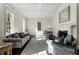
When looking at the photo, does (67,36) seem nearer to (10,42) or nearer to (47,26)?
(47,26)

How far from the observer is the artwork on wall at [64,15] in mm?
2519

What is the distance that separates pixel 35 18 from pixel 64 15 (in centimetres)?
70

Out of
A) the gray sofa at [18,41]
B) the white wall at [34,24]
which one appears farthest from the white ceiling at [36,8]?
the gray sofa at [18,41]

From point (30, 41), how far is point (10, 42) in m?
0.45

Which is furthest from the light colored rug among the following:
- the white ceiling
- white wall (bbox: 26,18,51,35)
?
the white ceiling

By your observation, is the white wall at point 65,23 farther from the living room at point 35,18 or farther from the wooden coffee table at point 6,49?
the wooden coffee table at point 6,49

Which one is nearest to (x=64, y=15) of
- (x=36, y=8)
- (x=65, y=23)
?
(x=65, y=23)

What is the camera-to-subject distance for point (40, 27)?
105 inches

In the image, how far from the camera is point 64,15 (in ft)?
8.68

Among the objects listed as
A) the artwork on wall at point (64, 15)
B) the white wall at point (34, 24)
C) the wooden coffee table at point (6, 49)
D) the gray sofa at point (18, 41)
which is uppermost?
the artwork on wall at point (64, 15)

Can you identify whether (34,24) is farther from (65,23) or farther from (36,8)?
(65,23)

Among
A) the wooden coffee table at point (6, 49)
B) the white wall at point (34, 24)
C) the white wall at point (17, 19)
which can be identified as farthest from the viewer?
the white wall at point (34, 24)

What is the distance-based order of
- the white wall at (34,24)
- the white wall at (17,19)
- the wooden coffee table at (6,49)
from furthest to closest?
the white wall at (34,24) → the white wall at (17,19) → the wooden coffee table at (6,49)
